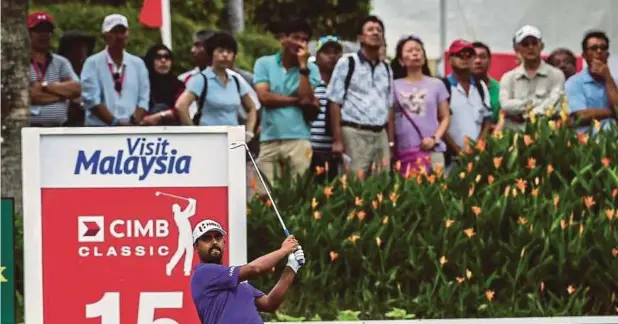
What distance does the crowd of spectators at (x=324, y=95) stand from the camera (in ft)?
44.1

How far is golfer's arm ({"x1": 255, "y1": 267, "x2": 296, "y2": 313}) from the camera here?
825 cm

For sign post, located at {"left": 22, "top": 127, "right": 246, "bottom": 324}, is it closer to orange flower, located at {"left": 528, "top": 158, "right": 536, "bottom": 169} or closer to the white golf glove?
the white golf glove

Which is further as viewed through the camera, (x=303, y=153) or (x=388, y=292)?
(x=303, y=153)

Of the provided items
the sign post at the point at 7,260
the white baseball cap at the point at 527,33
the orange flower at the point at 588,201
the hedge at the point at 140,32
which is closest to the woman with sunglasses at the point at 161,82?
the white baseball cap at the point at 527,33

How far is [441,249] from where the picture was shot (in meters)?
11.6

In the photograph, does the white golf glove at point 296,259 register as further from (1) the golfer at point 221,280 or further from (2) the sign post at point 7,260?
(2) the sign post at point 7,260

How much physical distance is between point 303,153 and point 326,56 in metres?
1.47

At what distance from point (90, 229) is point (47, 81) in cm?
499

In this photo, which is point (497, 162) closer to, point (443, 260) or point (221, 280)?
point (443, 260)

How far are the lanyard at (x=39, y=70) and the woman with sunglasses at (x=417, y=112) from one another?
2.84 meters

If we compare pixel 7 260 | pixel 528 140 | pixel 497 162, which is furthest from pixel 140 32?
pixel 7 260

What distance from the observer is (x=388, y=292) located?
11.5 meters

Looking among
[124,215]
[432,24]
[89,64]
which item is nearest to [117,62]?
[89,64]

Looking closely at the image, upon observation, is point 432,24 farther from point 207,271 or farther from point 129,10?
point 207,271
